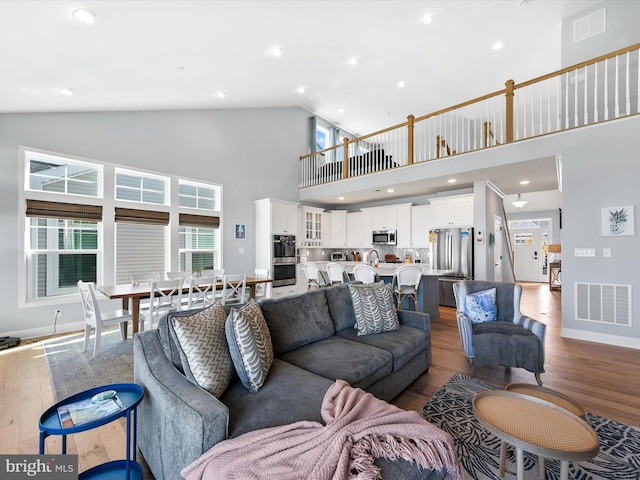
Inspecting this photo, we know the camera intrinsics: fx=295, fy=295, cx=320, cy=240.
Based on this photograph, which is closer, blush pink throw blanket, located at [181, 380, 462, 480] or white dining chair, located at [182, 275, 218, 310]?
blush pink throw blanket, located at [181, 380, 462, 480]

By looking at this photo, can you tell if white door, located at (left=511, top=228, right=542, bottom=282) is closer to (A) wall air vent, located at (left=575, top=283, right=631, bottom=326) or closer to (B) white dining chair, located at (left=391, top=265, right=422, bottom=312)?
(A) wall air vent, located at (left=575, top=283, right=631, bottom=326)

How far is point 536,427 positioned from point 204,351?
68.6 inches

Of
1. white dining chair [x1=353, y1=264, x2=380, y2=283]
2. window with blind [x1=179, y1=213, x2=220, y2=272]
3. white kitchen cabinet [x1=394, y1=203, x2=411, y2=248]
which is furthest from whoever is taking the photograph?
white kitchen cabinet [x1=394, y1=203, x2=411, y2=248]

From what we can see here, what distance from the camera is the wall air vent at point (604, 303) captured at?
382 cm

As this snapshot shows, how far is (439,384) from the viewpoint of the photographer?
2.72 m

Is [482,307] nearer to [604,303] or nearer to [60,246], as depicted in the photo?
[604,303]

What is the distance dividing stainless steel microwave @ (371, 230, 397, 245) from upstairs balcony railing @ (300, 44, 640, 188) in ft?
5.79

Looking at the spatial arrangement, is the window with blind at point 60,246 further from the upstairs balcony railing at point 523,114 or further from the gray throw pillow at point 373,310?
the upstairs balcony railing at point 523,114

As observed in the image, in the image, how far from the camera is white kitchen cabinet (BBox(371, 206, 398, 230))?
24.6 ft

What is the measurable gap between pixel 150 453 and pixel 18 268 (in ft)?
13.3

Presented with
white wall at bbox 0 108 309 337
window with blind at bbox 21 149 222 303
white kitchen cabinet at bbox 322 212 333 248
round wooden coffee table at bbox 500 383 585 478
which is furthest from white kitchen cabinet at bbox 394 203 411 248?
round wooden coffee table at bbox 500 383 585 478

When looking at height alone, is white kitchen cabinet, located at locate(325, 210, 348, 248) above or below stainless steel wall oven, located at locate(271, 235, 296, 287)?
above

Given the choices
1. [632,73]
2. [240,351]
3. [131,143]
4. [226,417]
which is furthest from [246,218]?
[632,73]

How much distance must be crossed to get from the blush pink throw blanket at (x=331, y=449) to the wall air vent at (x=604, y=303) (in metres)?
4.17
